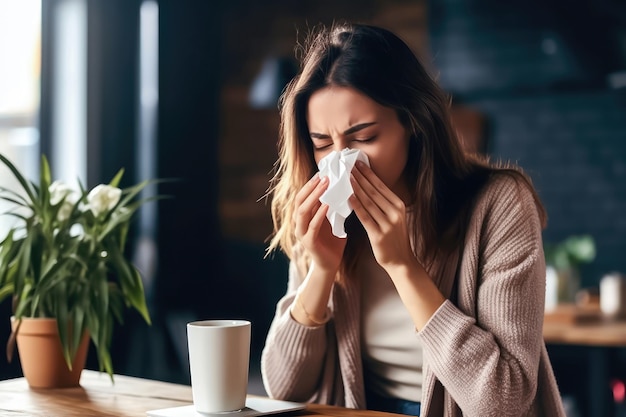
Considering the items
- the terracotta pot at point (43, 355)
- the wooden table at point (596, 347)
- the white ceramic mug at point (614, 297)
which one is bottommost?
the wooden table at point (596, 347)

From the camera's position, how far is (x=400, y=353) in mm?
1600

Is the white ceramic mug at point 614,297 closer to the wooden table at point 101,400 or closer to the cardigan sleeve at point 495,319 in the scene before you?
the cardigan sleeve at point 495,319

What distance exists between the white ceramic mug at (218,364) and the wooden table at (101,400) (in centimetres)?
11

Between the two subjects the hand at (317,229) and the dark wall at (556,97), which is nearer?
the hand at (317,229)

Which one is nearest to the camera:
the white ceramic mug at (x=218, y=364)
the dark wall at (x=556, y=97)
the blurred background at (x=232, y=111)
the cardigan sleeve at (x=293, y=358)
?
the white ceramic mug at (x=218, y=364)

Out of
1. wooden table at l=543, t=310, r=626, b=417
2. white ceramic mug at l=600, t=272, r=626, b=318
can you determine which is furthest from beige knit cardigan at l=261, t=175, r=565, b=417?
white ceramic mug at l=600, t=272, r=626, b=318

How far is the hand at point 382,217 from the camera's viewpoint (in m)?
1.43

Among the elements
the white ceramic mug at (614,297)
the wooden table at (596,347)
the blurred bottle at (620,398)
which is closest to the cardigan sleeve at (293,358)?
the wooden table at (596,347)

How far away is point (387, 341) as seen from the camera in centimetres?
161

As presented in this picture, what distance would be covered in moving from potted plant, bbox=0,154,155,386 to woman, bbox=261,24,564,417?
0.29 meters

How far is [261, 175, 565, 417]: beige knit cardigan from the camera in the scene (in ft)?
4.47

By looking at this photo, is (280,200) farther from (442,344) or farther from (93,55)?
(93,55)

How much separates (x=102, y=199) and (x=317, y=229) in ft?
1.30

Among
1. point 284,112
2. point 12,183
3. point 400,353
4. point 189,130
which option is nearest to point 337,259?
point 400,353
